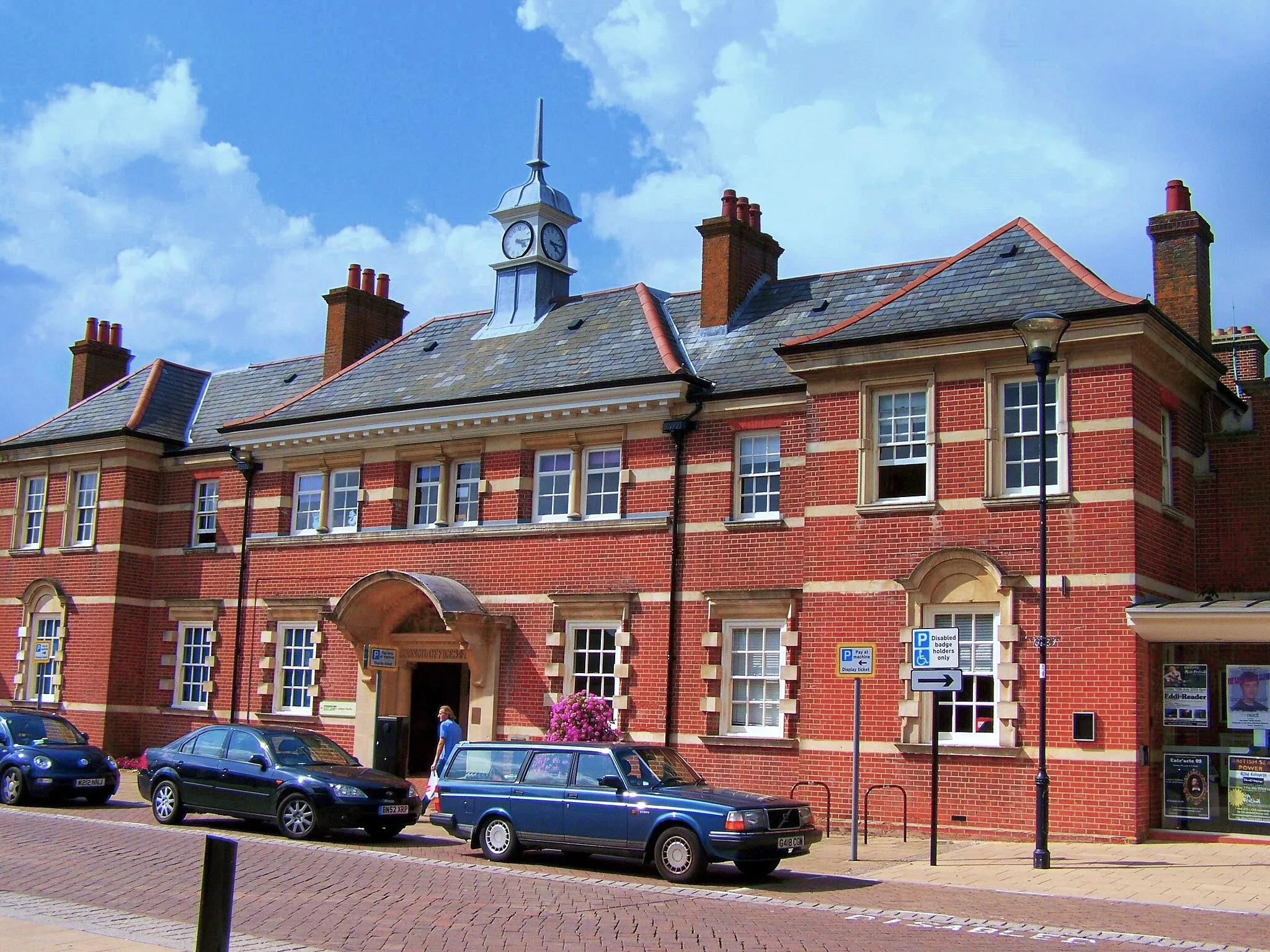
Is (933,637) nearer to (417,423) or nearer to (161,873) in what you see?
(161,873)

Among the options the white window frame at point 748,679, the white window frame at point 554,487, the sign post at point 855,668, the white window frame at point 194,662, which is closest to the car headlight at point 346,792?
the sign post at point 855,668

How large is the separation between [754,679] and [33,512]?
66.3ft

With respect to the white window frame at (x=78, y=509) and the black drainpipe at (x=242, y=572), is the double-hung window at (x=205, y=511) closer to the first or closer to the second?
the black drainpipe at (x=242, y=572)

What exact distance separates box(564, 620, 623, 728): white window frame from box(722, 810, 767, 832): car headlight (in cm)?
871

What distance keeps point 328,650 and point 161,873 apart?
1272 cm

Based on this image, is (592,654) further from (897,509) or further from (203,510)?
(203,510)

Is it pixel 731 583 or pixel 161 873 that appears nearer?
pixel 161 873

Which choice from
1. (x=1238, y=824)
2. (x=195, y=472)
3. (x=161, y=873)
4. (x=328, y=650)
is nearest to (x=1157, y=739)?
(x=1238, y=824)

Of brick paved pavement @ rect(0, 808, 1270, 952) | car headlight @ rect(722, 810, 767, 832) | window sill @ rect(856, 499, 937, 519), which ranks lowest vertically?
brick paved pavement @ rect(0, 808, 1270, 952)

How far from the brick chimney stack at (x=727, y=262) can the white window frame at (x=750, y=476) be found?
3252 mm

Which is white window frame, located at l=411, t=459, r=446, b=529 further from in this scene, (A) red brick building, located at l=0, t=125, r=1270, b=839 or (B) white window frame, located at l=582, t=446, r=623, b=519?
(B) white window frame, located at l=582, t=446, r=623, b=519

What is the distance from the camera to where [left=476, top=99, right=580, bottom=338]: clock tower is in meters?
28.9

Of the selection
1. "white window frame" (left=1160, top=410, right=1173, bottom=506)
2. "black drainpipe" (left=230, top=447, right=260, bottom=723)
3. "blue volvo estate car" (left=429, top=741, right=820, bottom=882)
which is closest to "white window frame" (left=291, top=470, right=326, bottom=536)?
"black drainpipe" (left=230, top=447, right=260, bottom=723)

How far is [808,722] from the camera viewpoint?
67.6 feet
